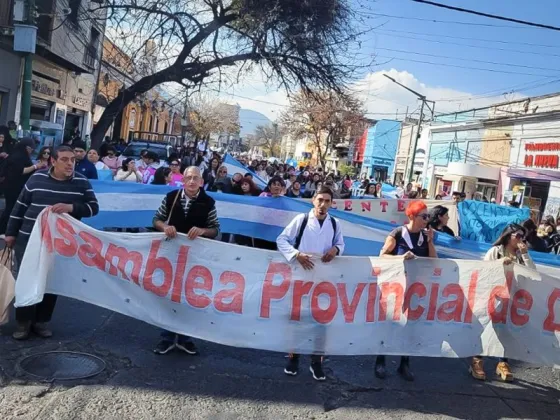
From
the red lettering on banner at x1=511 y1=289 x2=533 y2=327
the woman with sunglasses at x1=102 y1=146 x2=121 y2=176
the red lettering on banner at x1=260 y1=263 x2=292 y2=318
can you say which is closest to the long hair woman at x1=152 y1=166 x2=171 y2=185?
the woman with sunglasses at x1=102 y1=146 x2=121 y2=176

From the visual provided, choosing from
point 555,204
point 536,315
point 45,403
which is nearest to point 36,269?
point 45,403

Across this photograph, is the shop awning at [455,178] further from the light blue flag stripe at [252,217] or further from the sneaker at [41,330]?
the sneaker at [41,330]

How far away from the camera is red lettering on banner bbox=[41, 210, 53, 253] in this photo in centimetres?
472

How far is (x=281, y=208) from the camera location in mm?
7816

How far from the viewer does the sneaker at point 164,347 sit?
486 centimetres

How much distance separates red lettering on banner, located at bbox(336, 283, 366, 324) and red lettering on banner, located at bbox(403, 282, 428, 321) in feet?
1.36

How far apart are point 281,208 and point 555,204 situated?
16508 mm

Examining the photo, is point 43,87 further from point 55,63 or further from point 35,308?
point 35,308

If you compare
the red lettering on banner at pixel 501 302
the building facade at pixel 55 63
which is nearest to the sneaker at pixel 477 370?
the red lettering on banner at pixel 501 302

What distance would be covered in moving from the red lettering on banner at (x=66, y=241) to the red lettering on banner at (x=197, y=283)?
1.04m

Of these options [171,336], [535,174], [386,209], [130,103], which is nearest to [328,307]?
[171,336]

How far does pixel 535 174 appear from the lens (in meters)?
22.7

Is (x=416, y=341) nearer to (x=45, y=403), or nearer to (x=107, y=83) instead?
(x=45, y=403)

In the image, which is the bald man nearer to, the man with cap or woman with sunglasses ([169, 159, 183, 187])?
woman with sunglasses ([169, 159, 183, 187])
